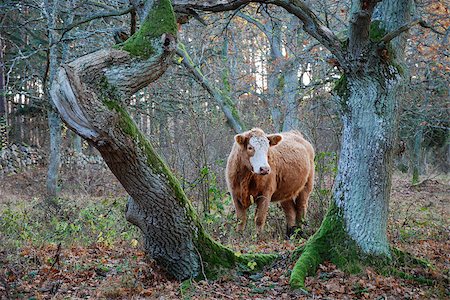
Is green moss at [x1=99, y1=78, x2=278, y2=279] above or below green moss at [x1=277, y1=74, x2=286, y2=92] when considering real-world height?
below

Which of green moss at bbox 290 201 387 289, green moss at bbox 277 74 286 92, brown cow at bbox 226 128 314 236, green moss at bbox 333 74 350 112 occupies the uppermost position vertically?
green moss at bbox 277 74 286 92

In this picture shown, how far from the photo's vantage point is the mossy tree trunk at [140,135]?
4992 millimetres

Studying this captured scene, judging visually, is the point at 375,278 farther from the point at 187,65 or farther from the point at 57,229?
the point at 187,65

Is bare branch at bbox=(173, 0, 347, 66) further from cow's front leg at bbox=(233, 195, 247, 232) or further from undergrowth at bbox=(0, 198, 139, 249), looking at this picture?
cow's front leg at bbox=(233, 195, 247, 232)

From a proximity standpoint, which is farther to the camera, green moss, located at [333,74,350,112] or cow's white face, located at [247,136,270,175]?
cow's white face, located at [247,136,270,175]

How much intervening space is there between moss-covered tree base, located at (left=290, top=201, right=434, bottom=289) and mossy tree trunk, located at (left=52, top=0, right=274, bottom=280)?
0.95 metres

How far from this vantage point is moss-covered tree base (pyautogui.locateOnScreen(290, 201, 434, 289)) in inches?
247

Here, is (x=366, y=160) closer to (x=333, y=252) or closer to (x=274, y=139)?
(x=333, y=252)

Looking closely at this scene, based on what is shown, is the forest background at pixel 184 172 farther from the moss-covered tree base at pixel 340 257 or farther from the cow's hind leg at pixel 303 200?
the cow's hind leg at pixel 303 200

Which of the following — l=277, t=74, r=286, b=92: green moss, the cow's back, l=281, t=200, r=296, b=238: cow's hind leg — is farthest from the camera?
l=277, t=74, r=286, b=92: green moss

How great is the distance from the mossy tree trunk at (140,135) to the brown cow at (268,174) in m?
3.46

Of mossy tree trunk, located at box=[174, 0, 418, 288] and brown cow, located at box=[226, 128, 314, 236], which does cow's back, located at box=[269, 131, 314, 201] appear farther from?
mossy tree trunk, located at box=[174, 0, 418, 288]

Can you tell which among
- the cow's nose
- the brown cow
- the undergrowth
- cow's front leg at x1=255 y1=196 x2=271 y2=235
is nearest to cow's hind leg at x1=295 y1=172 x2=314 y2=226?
the brown cow

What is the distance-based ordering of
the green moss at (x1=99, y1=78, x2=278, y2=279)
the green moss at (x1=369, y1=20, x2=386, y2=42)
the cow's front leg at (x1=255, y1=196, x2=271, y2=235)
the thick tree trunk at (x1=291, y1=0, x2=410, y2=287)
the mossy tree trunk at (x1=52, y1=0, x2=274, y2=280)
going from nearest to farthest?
the mossy tree trunk at (x1=52, y1=0, x2=274, y2=280)
the green moss at (x1=99, y1=78, x2=278, y2=279)
the thick tree trunk at (x1=291, y1=0, x2=410, y2=287)
the green moss at (x1=369, y1=20, x2=386, y2=42)
the cow's front leg at (x1=255, y1=196, x2=271, y2=235)
